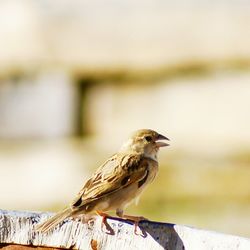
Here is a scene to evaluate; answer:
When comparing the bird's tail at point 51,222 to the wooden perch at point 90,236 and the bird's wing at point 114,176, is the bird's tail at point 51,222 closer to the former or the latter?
the wooden perch at point 90,236

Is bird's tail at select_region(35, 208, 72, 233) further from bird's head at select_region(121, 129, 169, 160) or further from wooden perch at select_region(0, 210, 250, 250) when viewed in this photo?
bird's head at select_region(121, 129, 169, 160)

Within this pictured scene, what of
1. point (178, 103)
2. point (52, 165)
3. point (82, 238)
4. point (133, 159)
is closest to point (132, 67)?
point (178, 103)

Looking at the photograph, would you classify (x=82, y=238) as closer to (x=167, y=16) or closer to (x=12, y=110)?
(x=167, y=16)

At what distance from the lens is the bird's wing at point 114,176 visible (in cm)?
549

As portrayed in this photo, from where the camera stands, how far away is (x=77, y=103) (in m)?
10.0

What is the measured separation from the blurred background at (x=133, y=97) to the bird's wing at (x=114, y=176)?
362 centimetres

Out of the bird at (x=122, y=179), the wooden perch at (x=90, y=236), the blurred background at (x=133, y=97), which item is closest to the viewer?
the wooden perch at (x=90, y=236)

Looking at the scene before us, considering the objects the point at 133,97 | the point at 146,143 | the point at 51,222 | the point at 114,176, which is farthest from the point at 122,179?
the point at 133,97

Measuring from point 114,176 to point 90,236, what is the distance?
4.02ft

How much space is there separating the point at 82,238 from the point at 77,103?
5.59 metres

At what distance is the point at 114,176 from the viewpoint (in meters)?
5.68

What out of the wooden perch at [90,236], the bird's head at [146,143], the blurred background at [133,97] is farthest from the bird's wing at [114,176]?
the blurred background at [133,97]

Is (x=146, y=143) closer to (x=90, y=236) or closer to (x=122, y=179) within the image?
(x=122, y=179)

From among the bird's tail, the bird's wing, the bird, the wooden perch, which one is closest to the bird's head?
the bird
